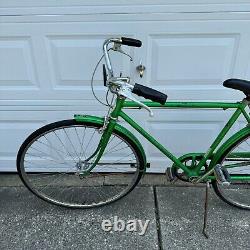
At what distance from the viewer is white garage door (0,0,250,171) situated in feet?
7.98

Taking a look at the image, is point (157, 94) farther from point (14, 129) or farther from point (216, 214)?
point (14, 129)

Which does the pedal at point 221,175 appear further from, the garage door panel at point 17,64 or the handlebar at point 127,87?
the garage door panel at point 17,64

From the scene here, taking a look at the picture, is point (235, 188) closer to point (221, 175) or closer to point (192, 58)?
point (221, 175)

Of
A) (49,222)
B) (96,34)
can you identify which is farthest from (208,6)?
(49,222)

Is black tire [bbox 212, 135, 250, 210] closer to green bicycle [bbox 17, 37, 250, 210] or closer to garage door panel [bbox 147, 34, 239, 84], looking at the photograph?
green bicycle [bbox 17, 37, 250, 210]

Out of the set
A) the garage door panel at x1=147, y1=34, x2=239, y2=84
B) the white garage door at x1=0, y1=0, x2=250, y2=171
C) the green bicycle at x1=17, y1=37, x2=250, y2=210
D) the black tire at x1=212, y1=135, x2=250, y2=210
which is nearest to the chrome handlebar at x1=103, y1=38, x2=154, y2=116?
the green bicycle at x1=17, y1=37, x2=250, y2=210

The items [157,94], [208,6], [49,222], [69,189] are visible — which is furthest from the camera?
[69,189]

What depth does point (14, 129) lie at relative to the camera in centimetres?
297

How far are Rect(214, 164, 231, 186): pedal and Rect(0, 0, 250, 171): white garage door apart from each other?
1.97ft

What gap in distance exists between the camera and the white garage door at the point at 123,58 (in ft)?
7.98

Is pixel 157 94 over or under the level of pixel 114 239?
over

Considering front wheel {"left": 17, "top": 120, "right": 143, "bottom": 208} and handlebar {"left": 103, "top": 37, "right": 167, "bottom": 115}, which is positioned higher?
handlebar {"left": 103, "top": 37, "right": 167, "bottom": 115}

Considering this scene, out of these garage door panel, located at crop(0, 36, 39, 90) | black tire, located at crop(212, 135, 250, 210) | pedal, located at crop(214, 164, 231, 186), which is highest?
garage door panel, located at crop(0, 36, 39, 90)

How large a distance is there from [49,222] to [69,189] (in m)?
0.44
